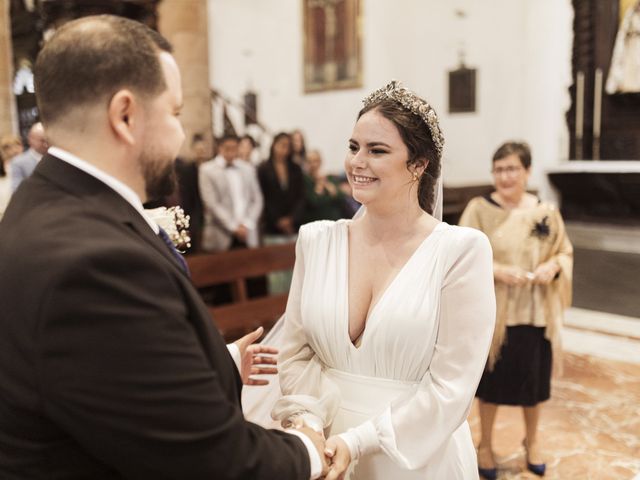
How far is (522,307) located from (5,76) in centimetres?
1145

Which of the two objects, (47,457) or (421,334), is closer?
(47,457)

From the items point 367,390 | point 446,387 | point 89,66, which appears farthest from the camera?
point 367,390

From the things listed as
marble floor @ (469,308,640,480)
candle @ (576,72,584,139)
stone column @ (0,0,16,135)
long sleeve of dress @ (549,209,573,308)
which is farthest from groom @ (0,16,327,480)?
stone column @ (0,0,16,135)

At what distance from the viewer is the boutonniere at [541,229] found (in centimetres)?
351

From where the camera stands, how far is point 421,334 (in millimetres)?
1892

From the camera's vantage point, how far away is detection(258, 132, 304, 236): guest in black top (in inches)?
272

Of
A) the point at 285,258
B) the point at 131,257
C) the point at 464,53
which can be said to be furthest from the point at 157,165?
the point at 464,53

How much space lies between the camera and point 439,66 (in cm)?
1070

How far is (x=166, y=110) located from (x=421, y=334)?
987 millimetres

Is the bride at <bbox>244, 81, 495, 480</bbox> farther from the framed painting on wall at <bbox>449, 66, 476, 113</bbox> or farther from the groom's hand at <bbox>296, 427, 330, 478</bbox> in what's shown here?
the framed painting on wall at <bbox>449, 66, 476, 113</bbox>

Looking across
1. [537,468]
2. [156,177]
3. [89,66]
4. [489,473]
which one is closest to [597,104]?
[537,468]

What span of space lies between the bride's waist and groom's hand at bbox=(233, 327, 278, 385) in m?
0.23

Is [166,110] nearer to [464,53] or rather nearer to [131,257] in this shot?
[131,257]

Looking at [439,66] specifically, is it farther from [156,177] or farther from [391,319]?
[156,177]
